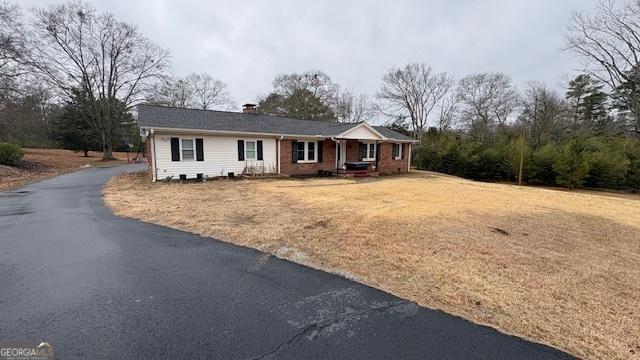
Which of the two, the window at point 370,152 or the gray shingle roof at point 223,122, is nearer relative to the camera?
the gray shingle roof at point 223,122

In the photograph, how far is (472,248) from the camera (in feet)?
16.7

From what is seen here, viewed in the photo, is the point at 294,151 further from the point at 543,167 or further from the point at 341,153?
the point at 543,167

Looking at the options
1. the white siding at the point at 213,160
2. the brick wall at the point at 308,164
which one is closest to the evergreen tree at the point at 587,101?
the brick wall at the point at 308,164

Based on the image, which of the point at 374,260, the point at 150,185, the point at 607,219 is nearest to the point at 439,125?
the point at 607,219

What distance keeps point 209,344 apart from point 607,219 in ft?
32.9

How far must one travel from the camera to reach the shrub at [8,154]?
57.2 ft

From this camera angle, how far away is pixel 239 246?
16.6 feet

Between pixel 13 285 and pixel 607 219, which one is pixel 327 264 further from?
pixel 607 219

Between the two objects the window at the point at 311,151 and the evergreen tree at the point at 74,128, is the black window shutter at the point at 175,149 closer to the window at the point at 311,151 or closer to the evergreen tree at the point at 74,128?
the window at the point at 311,151

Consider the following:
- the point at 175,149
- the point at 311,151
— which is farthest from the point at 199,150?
the point at 311,151

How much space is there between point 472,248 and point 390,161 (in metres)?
17.1

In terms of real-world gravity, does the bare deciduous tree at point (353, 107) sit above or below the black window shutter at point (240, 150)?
above

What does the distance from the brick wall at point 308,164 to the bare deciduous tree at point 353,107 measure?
2334cm

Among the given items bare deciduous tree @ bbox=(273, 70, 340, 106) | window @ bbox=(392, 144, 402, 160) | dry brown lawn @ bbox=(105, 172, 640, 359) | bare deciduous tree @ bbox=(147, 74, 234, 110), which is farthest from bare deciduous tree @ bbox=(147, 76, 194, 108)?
dry brown lawn @ bbox=(105, 172, 640, 359)
